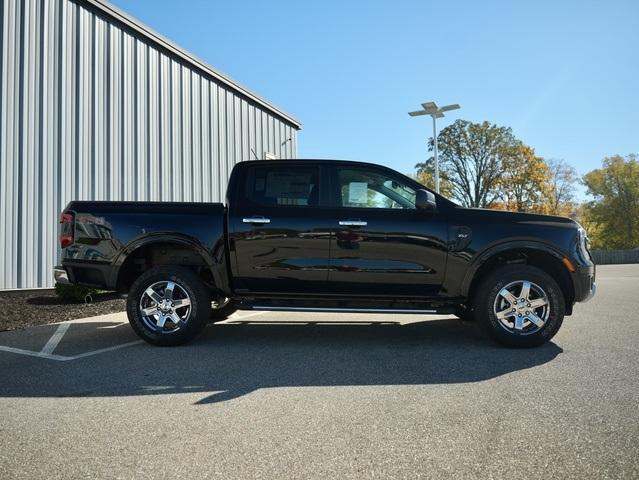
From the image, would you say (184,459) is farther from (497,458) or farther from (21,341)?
(21,341)

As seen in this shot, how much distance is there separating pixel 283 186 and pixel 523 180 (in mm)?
40052

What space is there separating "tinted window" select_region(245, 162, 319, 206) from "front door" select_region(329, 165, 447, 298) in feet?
1.38

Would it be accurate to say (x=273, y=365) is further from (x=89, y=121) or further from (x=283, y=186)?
(x=89, y=121)

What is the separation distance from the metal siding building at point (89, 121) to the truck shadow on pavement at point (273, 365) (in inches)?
212

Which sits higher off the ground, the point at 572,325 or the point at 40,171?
the point at 40,171

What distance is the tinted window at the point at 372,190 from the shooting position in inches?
209

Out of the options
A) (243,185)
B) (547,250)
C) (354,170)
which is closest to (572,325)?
(547,250)

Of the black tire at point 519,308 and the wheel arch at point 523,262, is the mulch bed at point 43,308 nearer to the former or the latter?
the wheel arch at point 523,262

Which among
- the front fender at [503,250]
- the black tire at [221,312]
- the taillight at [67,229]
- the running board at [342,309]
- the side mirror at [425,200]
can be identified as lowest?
the black tire at [221,312]

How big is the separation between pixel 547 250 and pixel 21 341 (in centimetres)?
603

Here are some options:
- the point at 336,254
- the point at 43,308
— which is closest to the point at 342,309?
the point at 336,254

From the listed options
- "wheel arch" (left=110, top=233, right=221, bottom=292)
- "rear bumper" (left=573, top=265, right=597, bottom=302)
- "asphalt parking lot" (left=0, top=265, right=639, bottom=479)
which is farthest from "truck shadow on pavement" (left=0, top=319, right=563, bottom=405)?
"wheel arch" (left=110, top=233, right=221, bottom=292)

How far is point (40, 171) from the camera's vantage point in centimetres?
942

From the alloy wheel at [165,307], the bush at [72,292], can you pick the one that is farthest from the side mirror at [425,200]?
the bush at [72,292]
